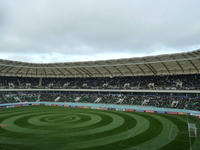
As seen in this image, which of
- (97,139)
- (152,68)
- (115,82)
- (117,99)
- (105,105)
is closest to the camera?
(97,139)

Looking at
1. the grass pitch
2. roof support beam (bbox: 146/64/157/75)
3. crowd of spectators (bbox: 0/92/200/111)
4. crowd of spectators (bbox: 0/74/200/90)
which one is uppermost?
roof support beam (bbox: 146/64/157/75)

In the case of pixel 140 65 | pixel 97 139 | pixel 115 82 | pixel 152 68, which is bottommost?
pixel 97 139

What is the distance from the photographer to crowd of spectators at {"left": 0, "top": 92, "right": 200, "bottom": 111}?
4741 centimetres

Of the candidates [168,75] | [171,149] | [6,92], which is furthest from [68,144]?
[6,92]

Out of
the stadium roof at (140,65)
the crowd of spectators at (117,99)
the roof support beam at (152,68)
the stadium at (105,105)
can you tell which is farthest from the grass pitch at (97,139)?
the roof support beam at (152,68)

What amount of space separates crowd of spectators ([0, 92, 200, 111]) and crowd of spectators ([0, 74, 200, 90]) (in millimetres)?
3361

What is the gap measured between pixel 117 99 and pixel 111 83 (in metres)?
10.8

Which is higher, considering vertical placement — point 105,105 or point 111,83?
point 111,83

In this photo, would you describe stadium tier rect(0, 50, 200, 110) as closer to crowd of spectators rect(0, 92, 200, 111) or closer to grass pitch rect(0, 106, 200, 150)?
crowd of spectators rect(0, 92, 200, 111)

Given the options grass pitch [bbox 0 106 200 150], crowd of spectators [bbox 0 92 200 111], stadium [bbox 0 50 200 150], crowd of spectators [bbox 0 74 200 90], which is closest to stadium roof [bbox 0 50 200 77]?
stadium [bbox 0 50 200 150]

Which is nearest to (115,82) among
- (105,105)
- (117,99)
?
(117,99)

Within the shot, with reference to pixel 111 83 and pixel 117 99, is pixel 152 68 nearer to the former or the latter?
pixel 117 99

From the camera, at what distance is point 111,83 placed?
69.4m

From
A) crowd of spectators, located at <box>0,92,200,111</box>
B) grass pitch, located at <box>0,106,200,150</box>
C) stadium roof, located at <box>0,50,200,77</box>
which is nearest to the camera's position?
grass pitch, located at <box>0,106,200,150</box>
